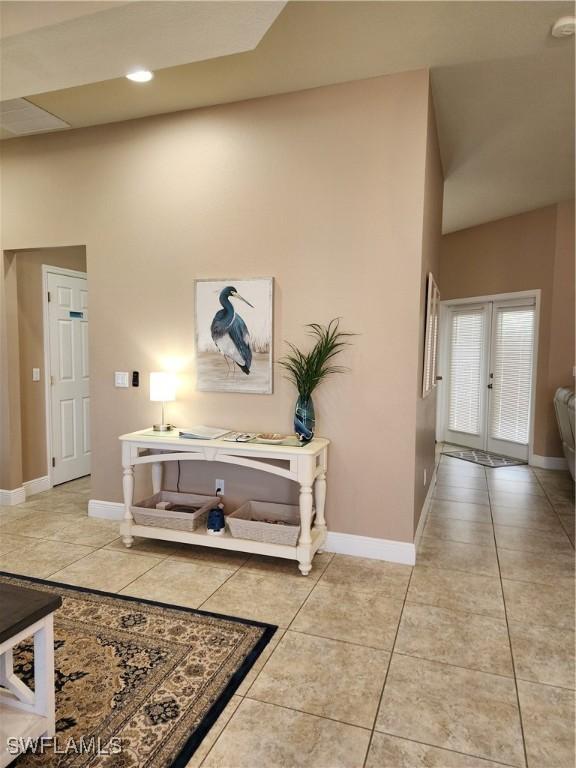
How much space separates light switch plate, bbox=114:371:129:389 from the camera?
3.71 m

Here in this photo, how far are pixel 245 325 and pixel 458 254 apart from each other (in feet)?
15.1

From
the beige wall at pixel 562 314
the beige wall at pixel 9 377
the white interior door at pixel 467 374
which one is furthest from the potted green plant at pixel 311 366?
the white interior door at pixel 467 374

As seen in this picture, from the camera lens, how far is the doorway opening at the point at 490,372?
6008 millimetres

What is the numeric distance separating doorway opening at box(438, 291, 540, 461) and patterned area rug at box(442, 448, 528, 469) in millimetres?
121

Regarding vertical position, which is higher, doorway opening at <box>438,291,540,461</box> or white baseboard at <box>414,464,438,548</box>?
A: doorway opening at <box>438,291,540,461</box>

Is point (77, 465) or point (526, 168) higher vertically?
point (526, 168)

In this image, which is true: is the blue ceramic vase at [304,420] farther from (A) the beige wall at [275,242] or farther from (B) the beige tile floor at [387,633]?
(B) the beige tile floor at [387,633]

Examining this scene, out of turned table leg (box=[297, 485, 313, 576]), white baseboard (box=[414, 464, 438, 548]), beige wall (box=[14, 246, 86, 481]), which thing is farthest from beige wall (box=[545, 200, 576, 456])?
beige wall (box=[14, 246, 86, 481])

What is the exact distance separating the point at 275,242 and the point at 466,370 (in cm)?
449

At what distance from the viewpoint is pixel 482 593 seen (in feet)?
8.81

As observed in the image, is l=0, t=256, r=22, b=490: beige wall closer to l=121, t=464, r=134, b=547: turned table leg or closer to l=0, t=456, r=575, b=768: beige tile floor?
l=0, t=456, r=575, b=768: beige tile floor

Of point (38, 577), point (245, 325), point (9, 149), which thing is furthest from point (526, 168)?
point (38, 577)

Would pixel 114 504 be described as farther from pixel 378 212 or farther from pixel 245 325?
pixel 378 212

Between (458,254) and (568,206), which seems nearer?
(568,206)
